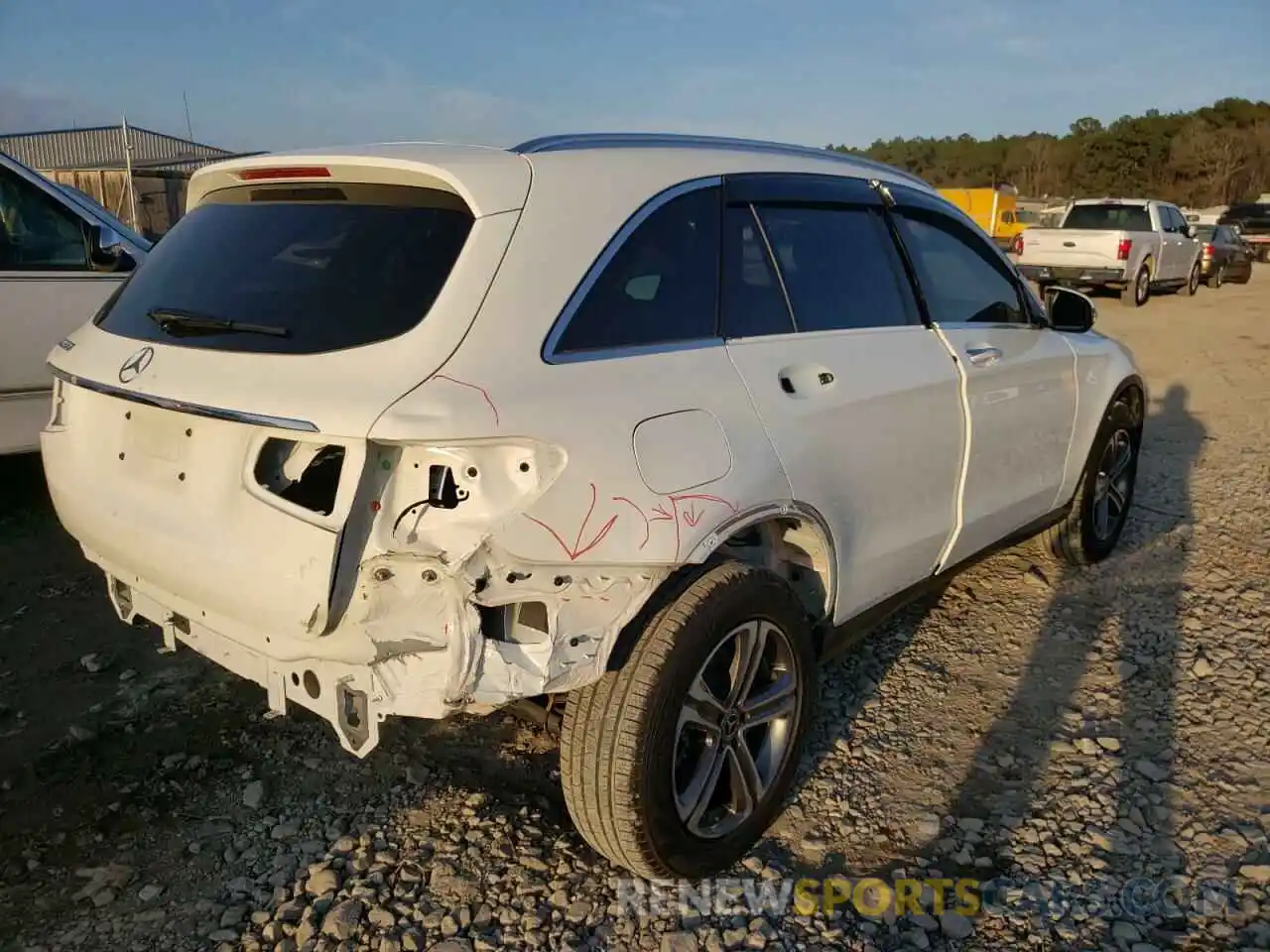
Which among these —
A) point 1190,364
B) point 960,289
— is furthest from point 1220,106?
point 960,289

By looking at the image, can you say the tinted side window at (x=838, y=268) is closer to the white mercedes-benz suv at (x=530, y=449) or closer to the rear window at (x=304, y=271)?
the white mercedes-benz suv at (x=530, y=449)

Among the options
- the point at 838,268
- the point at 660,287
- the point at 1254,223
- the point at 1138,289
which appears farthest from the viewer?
the point at 1254,223

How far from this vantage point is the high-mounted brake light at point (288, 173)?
8.11 ft

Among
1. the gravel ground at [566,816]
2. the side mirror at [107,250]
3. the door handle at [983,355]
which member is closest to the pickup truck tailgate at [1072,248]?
the gravel ground at [566,816]

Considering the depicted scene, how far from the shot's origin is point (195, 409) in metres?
2.23

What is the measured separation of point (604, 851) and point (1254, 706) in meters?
2.60

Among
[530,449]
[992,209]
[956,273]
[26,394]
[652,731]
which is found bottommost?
[652,731]

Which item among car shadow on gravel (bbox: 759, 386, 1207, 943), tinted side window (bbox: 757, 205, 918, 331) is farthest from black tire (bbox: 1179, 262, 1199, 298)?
tinted side window (bbox: 757, 205, 918, 331)

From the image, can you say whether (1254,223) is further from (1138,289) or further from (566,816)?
(566,816)

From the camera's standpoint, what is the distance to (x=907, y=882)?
104 inches

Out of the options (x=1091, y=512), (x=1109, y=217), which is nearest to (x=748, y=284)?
(x=1091, y=512)

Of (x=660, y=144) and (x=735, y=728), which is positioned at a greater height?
(x=660, y=144)

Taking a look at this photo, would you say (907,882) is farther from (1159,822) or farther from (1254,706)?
(1254,706)

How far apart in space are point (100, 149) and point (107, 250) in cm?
2530
